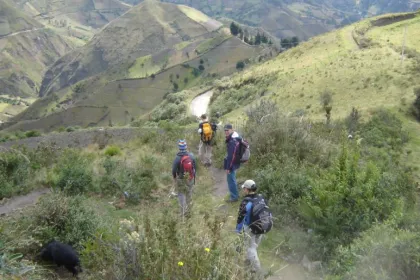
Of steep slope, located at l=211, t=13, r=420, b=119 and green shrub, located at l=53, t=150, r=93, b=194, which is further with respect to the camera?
steep slope, located at l=211, t=13, r=420, b=119

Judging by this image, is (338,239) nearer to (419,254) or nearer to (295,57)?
(419,254)

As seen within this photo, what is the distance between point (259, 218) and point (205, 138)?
5709 millimetres

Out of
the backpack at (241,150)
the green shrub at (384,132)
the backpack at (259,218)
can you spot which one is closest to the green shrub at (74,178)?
the backpack at (241,150)

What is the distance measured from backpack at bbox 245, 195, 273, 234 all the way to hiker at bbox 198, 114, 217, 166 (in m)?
5.43

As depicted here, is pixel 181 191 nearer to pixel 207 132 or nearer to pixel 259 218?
pixel 259 218

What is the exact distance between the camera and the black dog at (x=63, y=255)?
582cm

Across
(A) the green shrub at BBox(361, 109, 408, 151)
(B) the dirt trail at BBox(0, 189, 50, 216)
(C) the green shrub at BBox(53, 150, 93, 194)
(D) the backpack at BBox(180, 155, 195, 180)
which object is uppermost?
(D) the backpack at BBox(180, 155, 195, 180)

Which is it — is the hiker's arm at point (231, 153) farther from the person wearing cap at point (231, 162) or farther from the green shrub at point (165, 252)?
the green shrub at point (165, 252)

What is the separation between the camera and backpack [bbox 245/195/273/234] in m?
5.41

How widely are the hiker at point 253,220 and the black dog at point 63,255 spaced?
2393 millimetres

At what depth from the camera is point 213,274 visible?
3.85 m

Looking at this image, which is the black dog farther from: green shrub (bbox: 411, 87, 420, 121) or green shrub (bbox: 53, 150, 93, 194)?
green shrub (bbox: 411, 87, 420, 121)

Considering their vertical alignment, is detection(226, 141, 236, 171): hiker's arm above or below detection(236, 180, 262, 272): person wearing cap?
below

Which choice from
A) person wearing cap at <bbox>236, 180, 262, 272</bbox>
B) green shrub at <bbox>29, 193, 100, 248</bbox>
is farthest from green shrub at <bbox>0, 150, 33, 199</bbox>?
person wearing cap at <bbox>236, 180, 262, 272</bbox>
